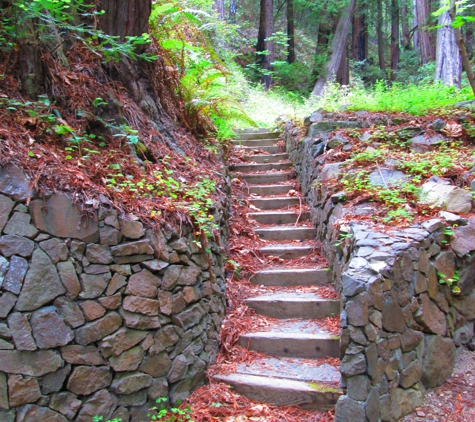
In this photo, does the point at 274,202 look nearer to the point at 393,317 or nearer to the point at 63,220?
the point at 393,317

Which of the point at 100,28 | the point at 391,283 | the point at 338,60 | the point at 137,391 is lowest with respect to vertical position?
the point at 137,391

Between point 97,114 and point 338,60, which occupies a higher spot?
point 338,60

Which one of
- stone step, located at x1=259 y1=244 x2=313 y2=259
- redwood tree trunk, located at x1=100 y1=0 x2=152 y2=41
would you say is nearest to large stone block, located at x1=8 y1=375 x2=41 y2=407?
stone step, located at x1=259 y1=244 x2=313 y2=259

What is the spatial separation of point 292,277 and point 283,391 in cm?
148

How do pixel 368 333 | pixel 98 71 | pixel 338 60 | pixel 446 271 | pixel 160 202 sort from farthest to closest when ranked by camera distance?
pixel 338 60, pixel 98 71, pixel 446 271, pixel 160 202, pixel 368 333

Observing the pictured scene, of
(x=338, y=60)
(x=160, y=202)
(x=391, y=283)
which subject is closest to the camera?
(x=391, y=283)

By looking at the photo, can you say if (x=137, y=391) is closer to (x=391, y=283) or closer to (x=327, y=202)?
(x=391, y=283)

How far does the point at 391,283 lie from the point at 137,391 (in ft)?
7.13

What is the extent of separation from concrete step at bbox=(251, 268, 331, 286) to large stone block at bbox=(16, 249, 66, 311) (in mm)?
2369

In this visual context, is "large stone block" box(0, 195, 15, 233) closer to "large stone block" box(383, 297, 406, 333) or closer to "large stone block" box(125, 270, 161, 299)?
"large stone block" box(125, 270, 161, 299)

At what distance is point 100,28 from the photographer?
430 centimetres

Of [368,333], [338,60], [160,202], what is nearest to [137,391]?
[160,202]

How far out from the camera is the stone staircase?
335cm

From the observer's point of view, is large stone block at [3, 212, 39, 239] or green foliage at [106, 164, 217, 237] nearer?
large stone block at [3, 212, 39, 239]
